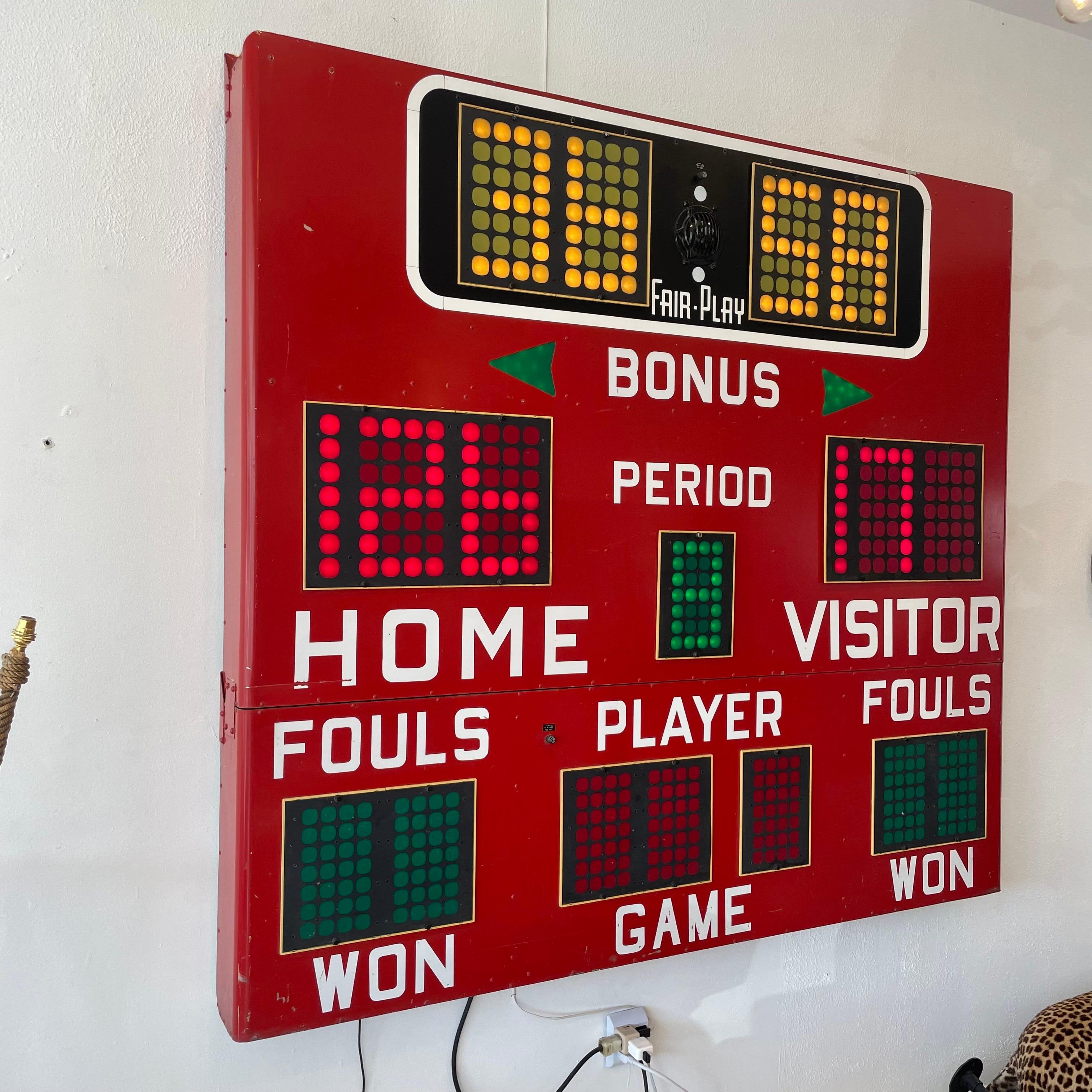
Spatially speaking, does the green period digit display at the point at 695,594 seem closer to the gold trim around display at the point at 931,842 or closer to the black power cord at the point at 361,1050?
the gold trim around display at the point at 931,842

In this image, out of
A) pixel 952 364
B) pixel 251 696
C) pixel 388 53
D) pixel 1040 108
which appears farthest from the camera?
pixel 1040 108

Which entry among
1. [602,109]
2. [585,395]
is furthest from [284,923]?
[602,109]

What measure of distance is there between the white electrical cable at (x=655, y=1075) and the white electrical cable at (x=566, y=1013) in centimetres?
8

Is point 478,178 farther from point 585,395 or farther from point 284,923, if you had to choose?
point 284,923

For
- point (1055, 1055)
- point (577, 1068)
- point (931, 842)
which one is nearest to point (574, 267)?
point (931, 842)

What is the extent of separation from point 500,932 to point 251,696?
1.62 ft

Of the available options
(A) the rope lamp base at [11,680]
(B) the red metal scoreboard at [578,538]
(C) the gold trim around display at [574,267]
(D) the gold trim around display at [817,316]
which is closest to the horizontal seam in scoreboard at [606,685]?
(B) the red metal scoreboard at [578,538]

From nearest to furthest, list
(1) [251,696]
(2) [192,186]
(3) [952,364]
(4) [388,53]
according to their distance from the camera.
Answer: (1) [251,696], (2) [192,186], (4) [388,53], (3) [952,364]

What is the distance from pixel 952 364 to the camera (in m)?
1.54

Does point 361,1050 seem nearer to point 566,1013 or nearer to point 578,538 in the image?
point 566,1013

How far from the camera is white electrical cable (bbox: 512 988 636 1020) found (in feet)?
4.61

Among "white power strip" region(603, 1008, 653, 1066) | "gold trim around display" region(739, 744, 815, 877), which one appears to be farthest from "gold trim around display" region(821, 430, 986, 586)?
"white power strip" region(603, 1008, 653, 1066)

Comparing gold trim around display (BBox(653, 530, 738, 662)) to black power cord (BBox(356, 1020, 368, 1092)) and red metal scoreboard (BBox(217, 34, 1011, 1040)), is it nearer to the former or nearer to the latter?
red metal scoreboard (BBox(217, 34, 1011, 1040))

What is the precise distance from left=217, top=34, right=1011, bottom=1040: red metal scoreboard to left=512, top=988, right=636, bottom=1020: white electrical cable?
22cm
